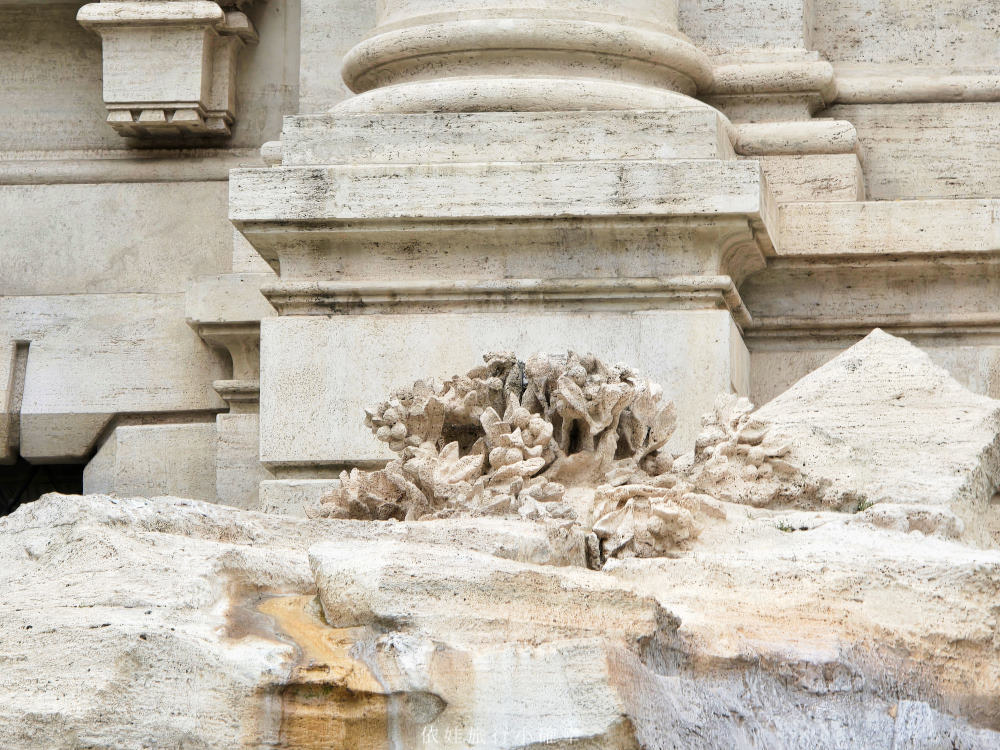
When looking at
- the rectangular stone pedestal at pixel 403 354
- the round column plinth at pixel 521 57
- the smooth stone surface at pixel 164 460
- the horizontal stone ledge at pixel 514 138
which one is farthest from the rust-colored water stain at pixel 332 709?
the smooth stone surface at pixel 164 460

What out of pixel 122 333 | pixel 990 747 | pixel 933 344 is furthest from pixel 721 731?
pixel 122 333

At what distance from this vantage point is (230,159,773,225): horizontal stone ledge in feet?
19.1

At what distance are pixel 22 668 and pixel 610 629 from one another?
0.96m

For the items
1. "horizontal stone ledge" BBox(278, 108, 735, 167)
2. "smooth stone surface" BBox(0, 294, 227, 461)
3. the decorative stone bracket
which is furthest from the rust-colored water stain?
the decorative stone bracket

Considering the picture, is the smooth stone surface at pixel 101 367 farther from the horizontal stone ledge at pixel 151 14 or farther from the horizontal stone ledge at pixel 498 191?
the horizontal stone ledge at pixel 498 191

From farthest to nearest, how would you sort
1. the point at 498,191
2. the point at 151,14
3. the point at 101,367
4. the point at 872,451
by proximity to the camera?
the point at 151,14 < the point at 101,367 < the point at 498,191 < the point at 872,451

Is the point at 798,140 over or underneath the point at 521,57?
underneath

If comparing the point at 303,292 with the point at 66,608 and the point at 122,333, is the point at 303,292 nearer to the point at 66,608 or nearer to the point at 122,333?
the point at 122,333

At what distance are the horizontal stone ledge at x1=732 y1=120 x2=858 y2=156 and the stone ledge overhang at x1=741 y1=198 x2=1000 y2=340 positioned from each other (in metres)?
0.36

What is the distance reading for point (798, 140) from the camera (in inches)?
266

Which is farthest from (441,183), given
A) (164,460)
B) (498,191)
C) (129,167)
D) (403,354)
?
(129,167)

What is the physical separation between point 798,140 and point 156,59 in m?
2.30

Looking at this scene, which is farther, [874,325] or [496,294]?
[874,325]

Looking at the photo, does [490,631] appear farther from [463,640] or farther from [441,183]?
[441,183]
